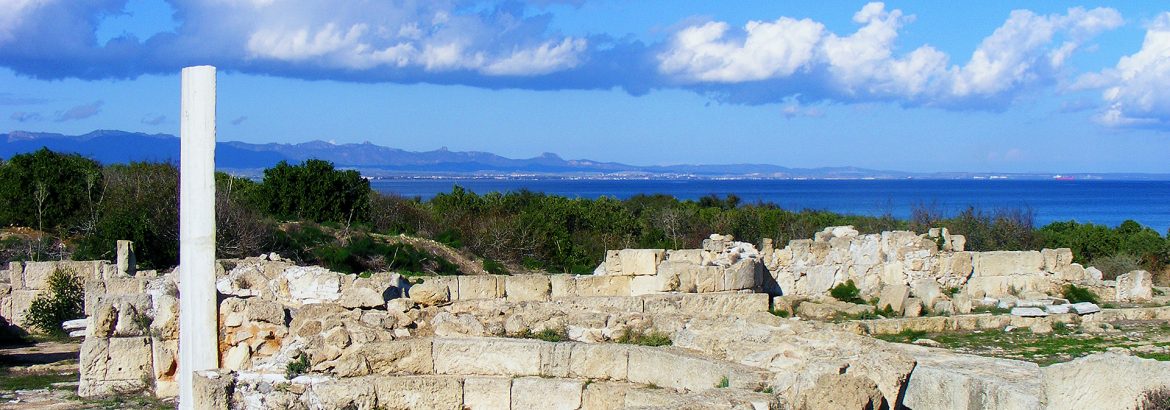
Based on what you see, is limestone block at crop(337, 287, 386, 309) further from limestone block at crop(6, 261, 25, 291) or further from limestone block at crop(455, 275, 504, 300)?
limestone block at crop(6, 261, 25, 291)

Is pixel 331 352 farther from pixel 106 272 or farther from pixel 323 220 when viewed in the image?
pixel 323 220

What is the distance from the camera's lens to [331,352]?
10.1m

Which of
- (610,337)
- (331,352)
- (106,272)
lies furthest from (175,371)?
(106,272)

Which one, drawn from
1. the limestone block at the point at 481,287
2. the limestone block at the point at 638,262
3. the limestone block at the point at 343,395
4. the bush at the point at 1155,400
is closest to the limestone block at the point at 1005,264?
the limestone block at the point at 638,262

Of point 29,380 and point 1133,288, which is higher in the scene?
point 1133,288

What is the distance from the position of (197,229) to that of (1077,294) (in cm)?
1688

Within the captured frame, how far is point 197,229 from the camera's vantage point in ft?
33.8

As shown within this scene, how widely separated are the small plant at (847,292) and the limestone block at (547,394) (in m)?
11.6

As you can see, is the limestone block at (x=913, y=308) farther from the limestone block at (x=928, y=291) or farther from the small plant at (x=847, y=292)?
the small plant at (x=847, y=292)

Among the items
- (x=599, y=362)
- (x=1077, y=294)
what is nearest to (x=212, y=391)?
(x=599, y=362)

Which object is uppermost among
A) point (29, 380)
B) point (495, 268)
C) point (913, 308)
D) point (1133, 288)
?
point (1133, 288)

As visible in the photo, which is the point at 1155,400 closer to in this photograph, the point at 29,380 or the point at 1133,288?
the point at 29,380

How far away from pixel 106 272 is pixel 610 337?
12.4 meters

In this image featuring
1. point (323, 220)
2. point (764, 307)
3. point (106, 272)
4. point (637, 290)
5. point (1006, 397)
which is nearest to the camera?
point (1006, 397)
